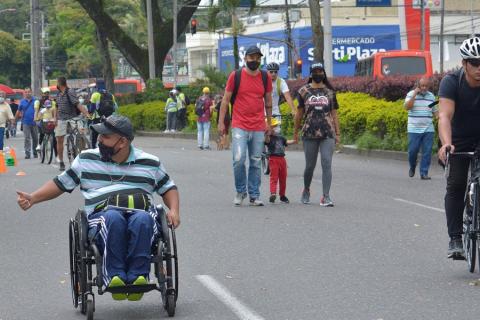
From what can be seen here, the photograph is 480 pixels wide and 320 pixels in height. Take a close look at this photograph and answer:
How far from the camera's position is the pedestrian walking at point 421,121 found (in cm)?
1972

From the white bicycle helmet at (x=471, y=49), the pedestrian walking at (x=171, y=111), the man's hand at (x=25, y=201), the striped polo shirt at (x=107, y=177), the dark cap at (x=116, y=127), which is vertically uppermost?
the white bicycle helmet at (x=471, y=49)

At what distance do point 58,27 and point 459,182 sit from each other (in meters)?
112

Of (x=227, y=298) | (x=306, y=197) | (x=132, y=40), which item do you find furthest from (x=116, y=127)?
(x=132, y=40)

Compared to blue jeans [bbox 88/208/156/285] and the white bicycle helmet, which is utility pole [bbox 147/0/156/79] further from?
blue jeans [bbox 88/208/156/285]

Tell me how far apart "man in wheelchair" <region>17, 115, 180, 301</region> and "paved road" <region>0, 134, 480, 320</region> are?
0.59 metres

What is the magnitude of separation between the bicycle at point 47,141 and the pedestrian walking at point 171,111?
59.5 feet

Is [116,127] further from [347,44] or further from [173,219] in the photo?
[347,44]

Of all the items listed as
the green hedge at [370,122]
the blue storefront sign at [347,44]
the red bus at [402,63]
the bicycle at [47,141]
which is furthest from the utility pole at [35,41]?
the blue storefront sign at [347,44]

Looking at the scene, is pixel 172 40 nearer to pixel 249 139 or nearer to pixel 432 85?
pixel 432 85

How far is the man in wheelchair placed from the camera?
7.47 meters

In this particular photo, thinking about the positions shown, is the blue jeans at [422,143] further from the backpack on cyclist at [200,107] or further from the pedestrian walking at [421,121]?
the backpack on cyclist at [200,107]

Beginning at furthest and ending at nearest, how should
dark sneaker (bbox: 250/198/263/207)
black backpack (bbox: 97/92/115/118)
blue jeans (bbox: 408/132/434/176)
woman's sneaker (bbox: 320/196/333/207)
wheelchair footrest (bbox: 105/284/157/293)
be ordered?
black backpack (bbox: 97/92/115/118) → blue jeans (bbox: 408/132/434/176) → dark sneaker (bbox: 250/198/263/207) → woman's sneaker (bbox: 320/196/333/207) → wheelchair footrest (bbox: 105/284/157/293)

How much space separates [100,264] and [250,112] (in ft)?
24.9

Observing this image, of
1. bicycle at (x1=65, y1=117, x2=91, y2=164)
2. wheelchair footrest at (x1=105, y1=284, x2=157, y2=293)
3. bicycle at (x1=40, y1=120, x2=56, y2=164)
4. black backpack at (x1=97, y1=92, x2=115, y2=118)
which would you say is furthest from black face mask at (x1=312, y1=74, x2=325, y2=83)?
bicycle at (x1=40, y1=120, x2=56, y2=164)
